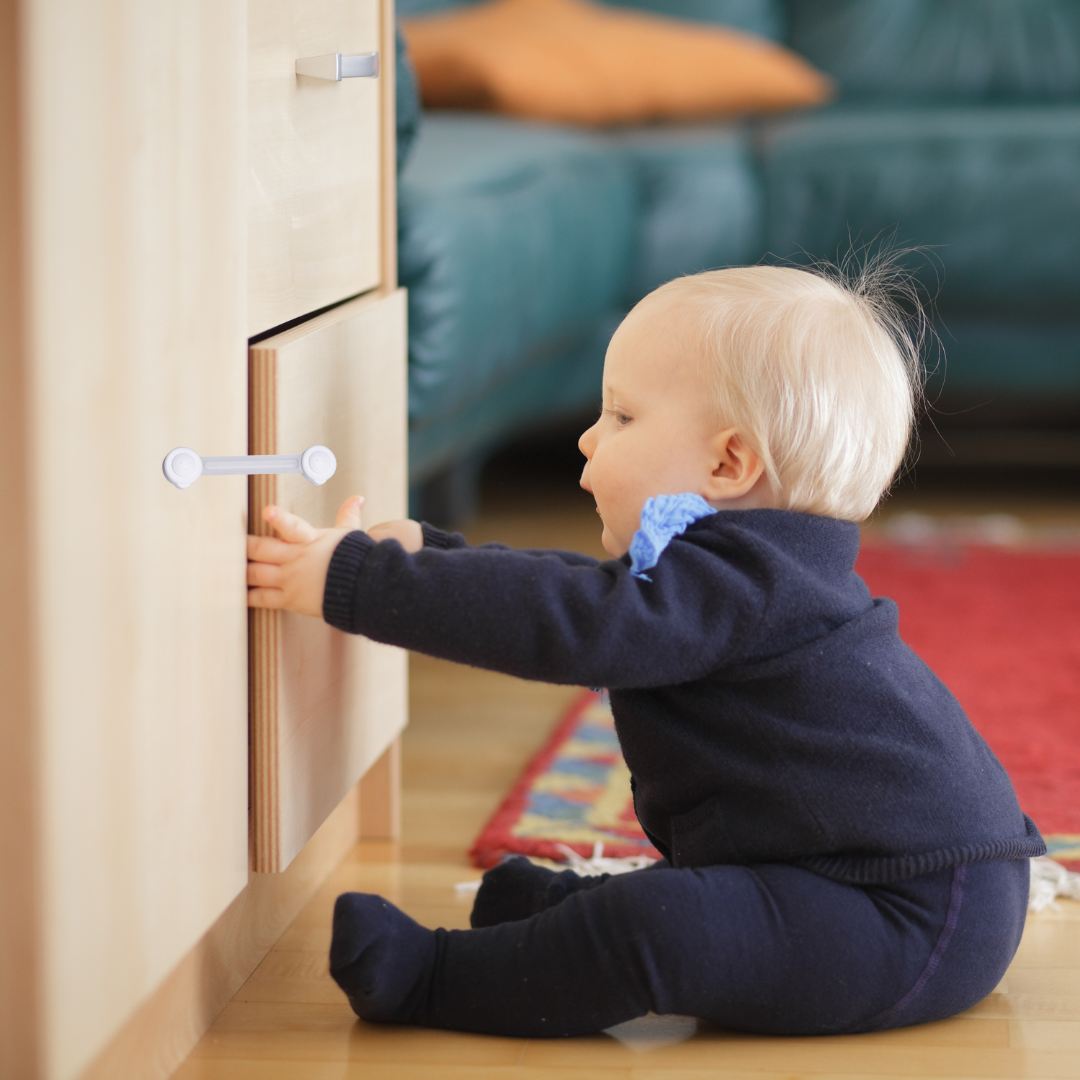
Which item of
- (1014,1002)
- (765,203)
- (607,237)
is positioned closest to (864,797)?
(1014,1002)

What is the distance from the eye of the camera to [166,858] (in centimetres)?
66

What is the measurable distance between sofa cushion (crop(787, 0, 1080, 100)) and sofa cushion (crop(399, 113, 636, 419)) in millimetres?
794

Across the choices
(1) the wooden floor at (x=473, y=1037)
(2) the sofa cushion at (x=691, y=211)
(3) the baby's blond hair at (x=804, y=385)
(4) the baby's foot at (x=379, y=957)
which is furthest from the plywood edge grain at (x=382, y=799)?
(2) the sofa cushion at (x=691, y=211)

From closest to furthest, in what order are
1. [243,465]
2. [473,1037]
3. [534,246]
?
[243,465]
[473,1037]
[534,246]

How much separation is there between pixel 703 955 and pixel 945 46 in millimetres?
2363

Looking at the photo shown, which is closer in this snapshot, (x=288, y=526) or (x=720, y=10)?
(x=288, y=526)

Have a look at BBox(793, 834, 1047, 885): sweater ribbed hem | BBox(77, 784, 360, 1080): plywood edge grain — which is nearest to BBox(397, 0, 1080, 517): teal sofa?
BBox(77, 784, 360, 1080): plywood edge grain

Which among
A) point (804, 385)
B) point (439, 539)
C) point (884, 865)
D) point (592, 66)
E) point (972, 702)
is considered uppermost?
point (592, 66)

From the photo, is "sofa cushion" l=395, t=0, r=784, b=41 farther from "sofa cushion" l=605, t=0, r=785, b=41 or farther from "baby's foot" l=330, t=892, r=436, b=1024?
"baby's foot" l=330, t=892, r=436, b=1024

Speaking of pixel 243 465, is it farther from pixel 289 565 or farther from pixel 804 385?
pixel 804 385

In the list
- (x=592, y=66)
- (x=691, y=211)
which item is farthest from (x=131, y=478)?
(x=592, y=66)

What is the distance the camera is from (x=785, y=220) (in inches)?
88.0

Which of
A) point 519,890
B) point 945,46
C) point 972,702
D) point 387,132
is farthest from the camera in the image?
point 945,46

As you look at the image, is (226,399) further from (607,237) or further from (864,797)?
(607,237)
